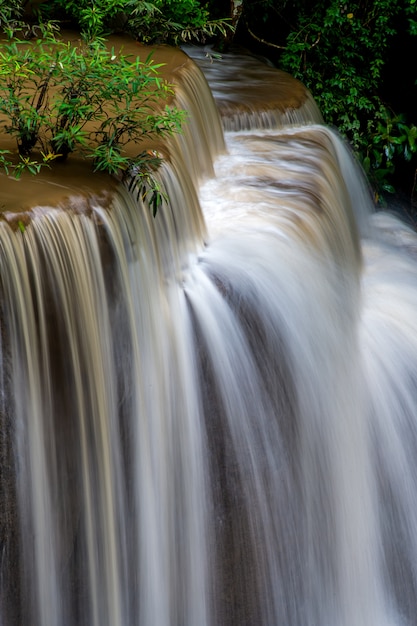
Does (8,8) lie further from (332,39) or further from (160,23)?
(332,39)

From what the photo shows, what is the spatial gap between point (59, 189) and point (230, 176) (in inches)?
89.4

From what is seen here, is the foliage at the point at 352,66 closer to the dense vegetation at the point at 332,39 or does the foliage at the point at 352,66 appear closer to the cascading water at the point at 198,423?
the dense vegetation at the point at 332,39

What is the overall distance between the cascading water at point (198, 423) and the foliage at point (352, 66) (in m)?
3.37

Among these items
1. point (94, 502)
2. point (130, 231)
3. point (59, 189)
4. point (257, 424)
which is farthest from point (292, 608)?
point (59, 189)

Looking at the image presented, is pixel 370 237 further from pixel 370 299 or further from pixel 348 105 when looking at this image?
pixel 348 105

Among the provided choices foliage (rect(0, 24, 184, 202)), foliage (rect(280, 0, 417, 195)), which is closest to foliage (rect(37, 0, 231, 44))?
foliage (rect(280, 0, 417, 195))

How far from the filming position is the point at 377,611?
4.09m

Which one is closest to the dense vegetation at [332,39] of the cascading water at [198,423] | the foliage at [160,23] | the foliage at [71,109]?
the foliage at [160,23]

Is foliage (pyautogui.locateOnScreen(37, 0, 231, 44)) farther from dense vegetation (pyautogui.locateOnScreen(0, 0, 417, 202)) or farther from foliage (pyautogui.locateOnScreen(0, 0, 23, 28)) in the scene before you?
foliage (pyautogui.locateOnScreen(0, 0, 23, 28))

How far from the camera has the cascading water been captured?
10.3 feet

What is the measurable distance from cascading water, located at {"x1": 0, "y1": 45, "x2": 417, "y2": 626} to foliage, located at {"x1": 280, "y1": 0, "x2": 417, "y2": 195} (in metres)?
3.37

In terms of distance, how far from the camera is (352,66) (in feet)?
27.9

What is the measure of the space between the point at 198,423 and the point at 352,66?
19.0 ft

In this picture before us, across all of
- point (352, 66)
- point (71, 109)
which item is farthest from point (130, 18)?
point (71, 109)
